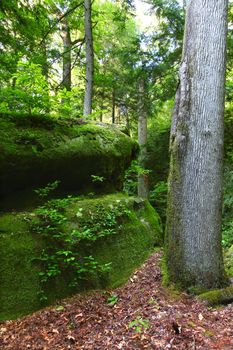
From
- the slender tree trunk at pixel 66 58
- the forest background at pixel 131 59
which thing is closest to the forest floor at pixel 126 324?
the forest background at pixel 131 59

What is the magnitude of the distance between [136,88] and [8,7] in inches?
253

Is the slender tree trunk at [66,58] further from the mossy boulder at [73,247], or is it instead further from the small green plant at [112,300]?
the small green plant at [112,300]

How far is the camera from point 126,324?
3236 millimetres

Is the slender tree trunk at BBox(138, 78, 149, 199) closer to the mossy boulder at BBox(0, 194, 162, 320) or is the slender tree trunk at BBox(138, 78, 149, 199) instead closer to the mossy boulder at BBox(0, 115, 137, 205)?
the mossy boulder at BBox(0, 115, 137, 205)

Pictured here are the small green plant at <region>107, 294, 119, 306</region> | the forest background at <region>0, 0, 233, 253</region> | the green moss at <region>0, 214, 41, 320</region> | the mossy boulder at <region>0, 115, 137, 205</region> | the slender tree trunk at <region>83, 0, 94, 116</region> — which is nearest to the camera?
the green moss at <region>0, 214, 41, 320</region>

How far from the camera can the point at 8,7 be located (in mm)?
6055

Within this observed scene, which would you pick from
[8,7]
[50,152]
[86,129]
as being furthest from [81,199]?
[8,7]

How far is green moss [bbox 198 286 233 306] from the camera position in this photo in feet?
11.8

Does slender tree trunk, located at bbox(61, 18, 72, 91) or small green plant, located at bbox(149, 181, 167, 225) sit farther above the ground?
slender tree trunk, located at bbox(61, 18, 72, 91)

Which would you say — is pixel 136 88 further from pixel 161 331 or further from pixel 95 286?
pixel 161 331

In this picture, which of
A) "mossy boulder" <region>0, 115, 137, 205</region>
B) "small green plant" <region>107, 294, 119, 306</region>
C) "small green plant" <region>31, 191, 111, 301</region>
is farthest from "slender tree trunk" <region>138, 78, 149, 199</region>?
"small green plant" <region>107, 294, 119, 306</region>

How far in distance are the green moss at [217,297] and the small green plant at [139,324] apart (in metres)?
0.90

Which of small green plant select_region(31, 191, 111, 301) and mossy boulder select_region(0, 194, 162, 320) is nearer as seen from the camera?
mossy boulder select_region(0, 194, 162, 320)

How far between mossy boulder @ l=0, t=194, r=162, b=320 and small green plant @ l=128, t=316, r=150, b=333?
1.11 meters
